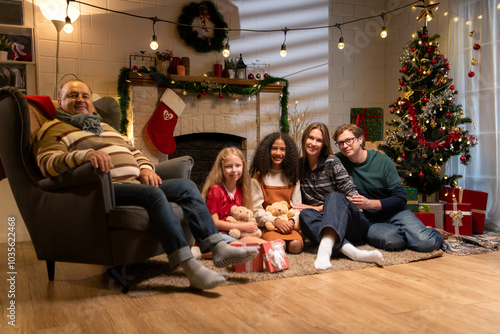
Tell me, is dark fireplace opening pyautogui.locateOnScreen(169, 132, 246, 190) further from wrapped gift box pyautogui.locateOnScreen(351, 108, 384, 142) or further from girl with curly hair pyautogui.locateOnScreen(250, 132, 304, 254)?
girl with curly hair pyautogui.locateOnScreen(250, 132, 304, 254)

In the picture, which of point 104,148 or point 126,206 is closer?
point 126,206

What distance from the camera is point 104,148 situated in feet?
7.71

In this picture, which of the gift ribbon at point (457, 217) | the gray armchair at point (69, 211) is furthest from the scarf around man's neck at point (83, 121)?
the gift ribbon at point (457, 217)

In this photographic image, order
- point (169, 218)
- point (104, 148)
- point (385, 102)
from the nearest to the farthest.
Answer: point (169, 218) < point (104, 148) < point (385, 102)

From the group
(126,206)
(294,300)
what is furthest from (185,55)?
(294,300)

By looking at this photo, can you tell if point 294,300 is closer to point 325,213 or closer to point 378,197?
point 325,213

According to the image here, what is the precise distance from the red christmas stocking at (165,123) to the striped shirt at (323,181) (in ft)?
5.26

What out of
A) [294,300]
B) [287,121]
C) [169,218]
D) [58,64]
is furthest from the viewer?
[287,121]

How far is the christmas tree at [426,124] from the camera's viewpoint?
12.6 ft

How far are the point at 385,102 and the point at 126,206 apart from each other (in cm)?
454

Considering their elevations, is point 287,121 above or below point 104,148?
above

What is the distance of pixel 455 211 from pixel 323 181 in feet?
4.35

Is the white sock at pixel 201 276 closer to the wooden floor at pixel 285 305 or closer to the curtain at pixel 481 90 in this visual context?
the wooden floor at pixel 285 305

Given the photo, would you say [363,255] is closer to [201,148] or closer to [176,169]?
[176,169]
